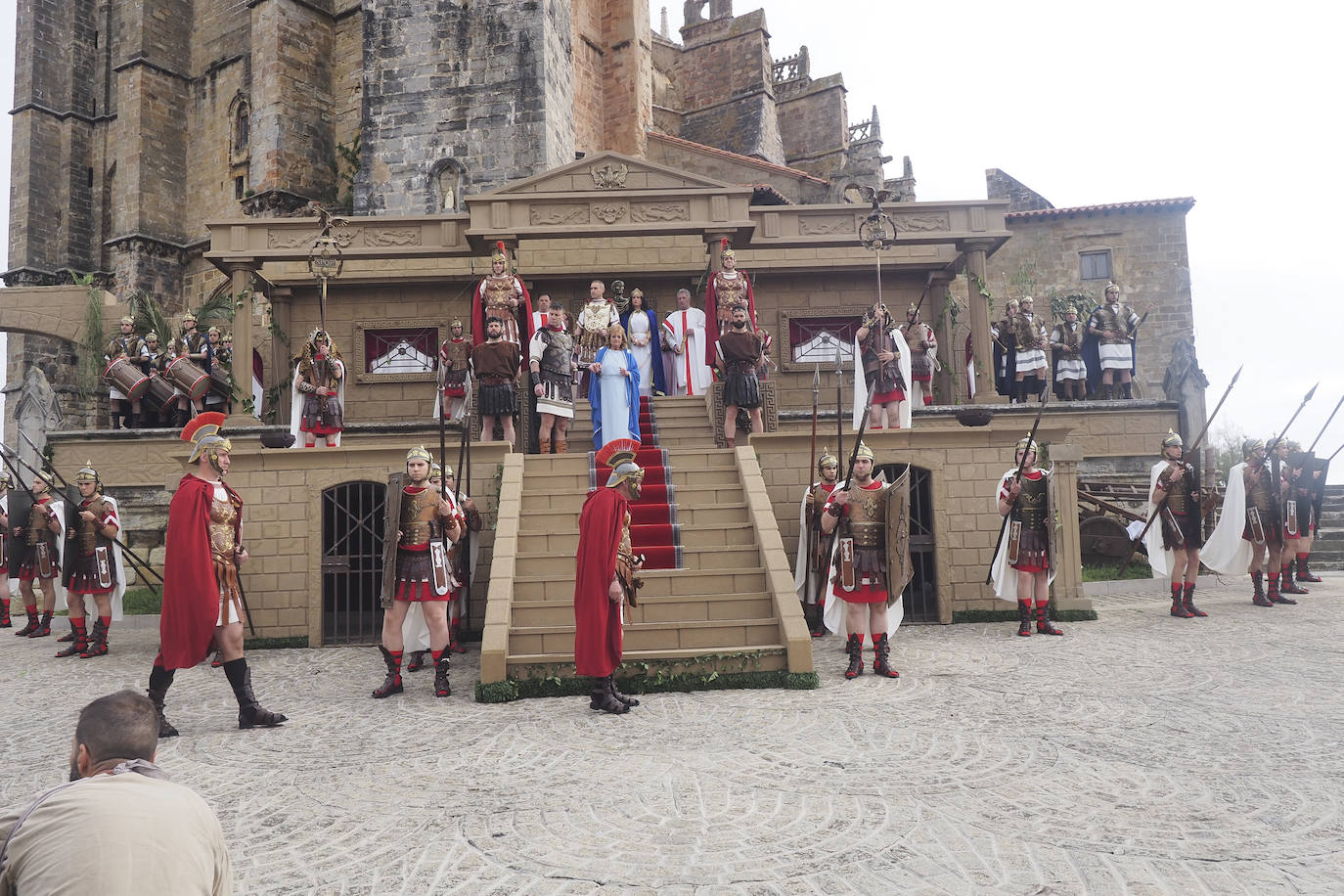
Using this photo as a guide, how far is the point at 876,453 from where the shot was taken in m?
10.8

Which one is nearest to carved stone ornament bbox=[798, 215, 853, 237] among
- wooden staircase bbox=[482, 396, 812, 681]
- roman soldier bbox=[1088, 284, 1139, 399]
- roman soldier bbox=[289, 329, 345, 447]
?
roman soldier bbox=[1088, 284, 1139, 399]

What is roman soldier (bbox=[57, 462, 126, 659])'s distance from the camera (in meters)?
10.3

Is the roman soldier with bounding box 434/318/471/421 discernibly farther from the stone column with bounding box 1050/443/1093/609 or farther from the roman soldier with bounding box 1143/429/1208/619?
the roman soldier with bounding box 1143/429/1208/619

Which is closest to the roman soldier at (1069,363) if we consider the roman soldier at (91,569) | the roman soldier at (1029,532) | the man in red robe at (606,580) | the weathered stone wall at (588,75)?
the roman soldier at (1029,532)

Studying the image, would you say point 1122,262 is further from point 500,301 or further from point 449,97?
point 500,301

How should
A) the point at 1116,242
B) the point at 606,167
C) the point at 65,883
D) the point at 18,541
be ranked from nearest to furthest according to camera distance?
1. the point at 65,883
2. the point at 18,541
3. the point at 606,167
4. the point at 1116,242

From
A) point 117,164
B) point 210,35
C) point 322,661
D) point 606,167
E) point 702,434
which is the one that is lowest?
point 322,661

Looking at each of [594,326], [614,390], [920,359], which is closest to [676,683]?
[614,390]

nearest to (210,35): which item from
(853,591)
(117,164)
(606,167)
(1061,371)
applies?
(117,164)

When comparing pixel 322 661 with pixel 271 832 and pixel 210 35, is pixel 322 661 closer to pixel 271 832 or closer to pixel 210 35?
pixel 271 832

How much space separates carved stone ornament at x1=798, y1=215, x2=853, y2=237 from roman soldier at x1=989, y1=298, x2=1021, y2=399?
3.28m

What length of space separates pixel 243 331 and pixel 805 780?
1406 centimetres

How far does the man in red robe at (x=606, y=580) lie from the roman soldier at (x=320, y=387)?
6433mm

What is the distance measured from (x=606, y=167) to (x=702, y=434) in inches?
243
